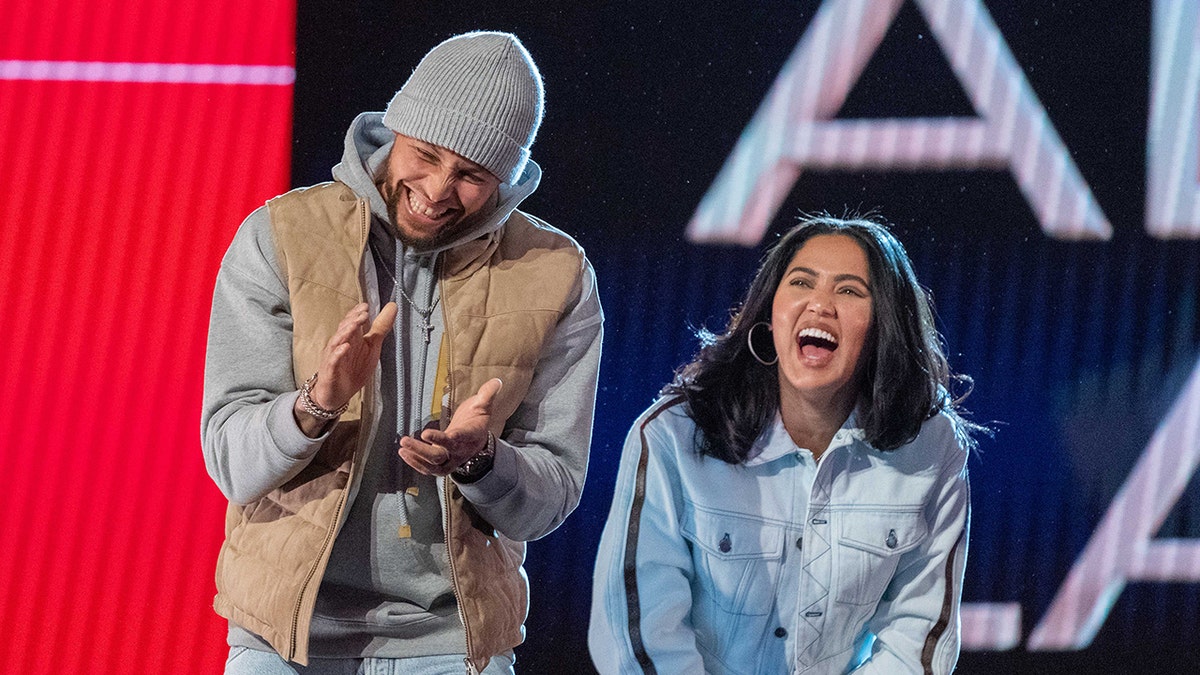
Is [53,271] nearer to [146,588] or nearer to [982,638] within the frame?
[146,588]

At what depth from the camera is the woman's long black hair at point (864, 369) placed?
2057 mm

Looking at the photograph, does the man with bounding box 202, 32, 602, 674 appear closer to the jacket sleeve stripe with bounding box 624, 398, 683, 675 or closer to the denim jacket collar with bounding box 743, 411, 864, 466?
the jacket sleeve stripe with bounding box 624, 398, 683, 675

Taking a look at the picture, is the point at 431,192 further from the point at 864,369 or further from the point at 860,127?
the point at 860,127

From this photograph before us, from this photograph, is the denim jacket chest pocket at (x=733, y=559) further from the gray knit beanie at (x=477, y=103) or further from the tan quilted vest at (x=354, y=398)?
the gray knit beanie at (x=477, y=103)

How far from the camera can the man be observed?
170 cm

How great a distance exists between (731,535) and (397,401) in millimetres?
577

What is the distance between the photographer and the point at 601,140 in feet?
9.73

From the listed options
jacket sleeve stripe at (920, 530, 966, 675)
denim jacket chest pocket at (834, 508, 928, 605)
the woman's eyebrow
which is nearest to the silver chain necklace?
the woman's eyebrow

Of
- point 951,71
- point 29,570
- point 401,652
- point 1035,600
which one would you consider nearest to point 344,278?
point 401,652

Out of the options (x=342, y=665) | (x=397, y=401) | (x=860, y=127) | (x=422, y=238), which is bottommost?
(x=342, y=665)

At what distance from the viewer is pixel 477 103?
1.82 metres

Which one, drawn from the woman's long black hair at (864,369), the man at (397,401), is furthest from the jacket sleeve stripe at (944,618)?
the man at (397,401)

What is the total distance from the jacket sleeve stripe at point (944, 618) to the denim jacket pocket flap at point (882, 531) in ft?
0.22

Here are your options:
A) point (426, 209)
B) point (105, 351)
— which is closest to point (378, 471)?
point (426, 209)
